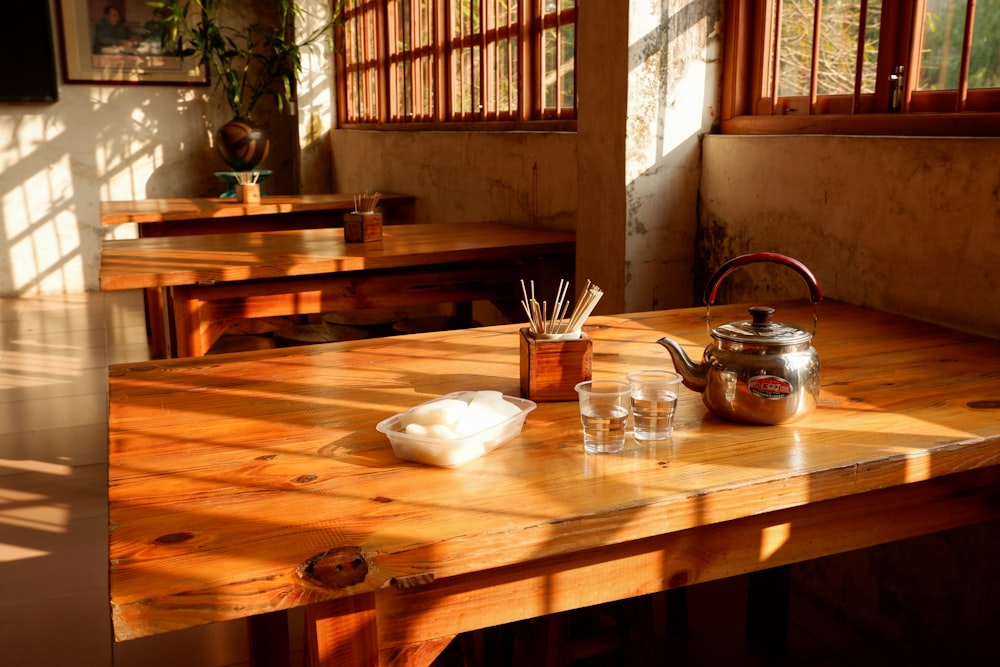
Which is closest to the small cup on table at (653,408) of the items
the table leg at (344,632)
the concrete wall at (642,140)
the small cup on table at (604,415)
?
the small cup on table at (604,415)

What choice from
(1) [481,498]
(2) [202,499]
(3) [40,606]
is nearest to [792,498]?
(1) [481,498]

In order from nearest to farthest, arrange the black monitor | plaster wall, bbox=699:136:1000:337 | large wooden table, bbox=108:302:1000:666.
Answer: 1. large wooden table, bbox=108:302:1000:666
2. plaster wall, bbox=699:136:1000:337
3. the black monitor

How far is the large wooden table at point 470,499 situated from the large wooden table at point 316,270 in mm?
1233

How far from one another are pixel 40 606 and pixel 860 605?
2.15m

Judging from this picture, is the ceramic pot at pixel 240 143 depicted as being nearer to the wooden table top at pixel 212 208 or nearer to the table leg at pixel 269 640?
the wooden table top at pixel 212 208

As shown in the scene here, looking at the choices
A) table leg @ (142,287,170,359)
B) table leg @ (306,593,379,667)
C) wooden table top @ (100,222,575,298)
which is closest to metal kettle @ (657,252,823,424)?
table leg @ (306,593,379,667)

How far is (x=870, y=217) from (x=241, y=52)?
225 inches

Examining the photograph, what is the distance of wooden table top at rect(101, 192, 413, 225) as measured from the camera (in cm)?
438

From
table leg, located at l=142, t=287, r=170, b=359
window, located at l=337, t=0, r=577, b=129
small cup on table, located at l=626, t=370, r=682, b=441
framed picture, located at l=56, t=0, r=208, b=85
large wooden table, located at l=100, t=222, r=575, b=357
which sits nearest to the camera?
small cup on table, located at l=626, t=370, r=682, b=441

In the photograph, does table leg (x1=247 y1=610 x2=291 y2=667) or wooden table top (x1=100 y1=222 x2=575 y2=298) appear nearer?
table leg (x1=247 y1=610 x2=291 y2=667)

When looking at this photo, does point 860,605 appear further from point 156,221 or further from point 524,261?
point 156,221

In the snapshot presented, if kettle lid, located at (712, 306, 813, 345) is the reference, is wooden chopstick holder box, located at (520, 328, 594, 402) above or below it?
below

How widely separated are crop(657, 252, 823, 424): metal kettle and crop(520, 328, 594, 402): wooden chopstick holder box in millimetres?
205

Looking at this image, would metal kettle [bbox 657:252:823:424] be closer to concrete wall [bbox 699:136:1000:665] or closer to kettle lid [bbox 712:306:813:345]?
kettle lid [bbox 712:306:813:345]
